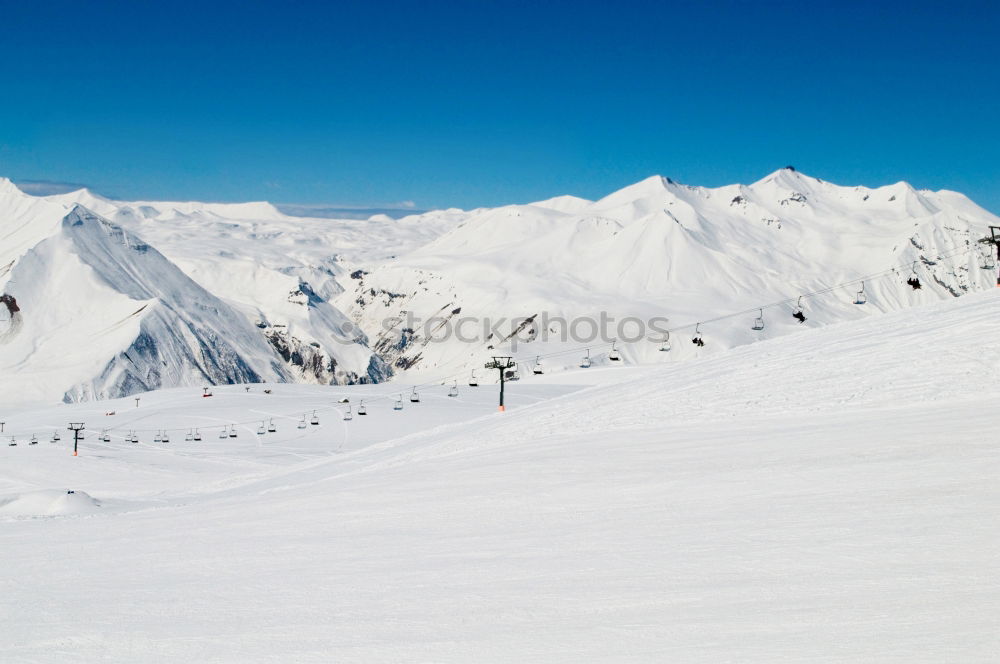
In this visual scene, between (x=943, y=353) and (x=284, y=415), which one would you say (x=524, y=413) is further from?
(x=284, y=415)

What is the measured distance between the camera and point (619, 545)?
1070 centimetres

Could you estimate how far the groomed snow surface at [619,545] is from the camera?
8.07 meters

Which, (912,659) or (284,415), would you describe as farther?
(284,415)

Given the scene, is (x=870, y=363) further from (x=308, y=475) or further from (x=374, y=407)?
(x=374, y=407)

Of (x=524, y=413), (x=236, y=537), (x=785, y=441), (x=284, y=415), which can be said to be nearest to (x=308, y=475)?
(x=524, y=413)

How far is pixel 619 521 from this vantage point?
466 inches

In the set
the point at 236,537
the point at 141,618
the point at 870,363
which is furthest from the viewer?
the point at 870,363

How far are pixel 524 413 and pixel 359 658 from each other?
1990cm

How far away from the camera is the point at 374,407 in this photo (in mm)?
83938

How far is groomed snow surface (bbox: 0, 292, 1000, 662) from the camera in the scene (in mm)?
8070

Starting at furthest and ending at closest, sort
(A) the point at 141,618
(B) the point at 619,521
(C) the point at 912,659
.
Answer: (B) the point at 619,521 → (A) the point at 141,618 → (C) the point at 912,659

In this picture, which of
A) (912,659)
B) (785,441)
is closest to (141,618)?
(912,659)

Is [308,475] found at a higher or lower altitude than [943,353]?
lower

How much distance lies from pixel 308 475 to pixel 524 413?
7028 mm
